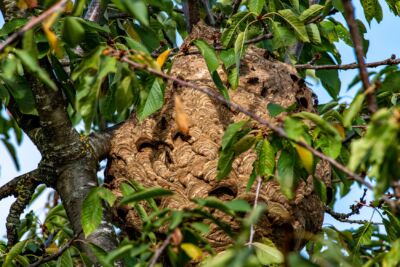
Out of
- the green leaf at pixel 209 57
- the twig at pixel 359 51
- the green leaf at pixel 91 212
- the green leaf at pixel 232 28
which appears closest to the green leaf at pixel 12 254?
the green leaf at pixel 91 212

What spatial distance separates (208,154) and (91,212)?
868 mm

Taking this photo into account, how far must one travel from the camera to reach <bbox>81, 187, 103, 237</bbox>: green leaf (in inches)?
115

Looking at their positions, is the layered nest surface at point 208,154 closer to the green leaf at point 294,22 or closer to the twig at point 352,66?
the twig at point 352,66

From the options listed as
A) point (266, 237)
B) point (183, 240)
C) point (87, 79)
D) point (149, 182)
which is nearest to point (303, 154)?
point (183, 240)

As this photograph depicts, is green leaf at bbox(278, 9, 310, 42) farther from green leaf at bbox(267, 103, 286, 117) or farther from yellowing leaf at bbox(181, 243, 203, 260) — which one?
yellowing leaf at bbox(181, 243, 203, 260)

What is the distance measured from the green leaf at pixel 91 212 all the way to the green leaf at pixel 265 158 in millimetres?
581

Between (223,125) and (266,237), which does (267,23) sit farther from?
(266,237)

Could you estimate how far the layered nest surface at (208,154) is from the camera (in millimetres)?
3525

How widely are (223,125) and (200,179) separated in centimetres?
35

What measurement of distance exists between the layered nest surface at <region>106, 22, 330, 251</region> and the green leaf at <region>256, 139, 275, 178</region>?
A: 1.96 ft

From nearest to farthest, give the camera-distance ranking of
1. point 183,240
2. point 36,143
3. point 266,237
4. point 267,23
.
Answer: point 183,240 < point 266,237 < point 36,143 < point 267,23

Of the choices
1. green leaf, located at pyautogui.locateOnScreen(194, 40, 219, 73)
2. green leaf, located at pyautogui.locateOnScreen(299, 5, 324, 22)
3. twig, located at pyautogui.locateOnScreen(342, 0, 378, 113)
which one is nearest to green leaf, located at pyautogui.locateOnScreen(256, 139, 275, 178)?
green leaf, located at pyautogui.locateOnScreen(194, 40, 219, 73)

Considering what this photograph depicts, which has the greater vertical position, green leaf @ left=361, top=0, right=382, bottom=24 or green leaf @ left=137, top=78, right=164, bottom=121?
green leaf @ left=361, top=0, right=382, bottom=24

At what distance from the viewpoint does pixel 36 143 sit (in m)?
3.72
